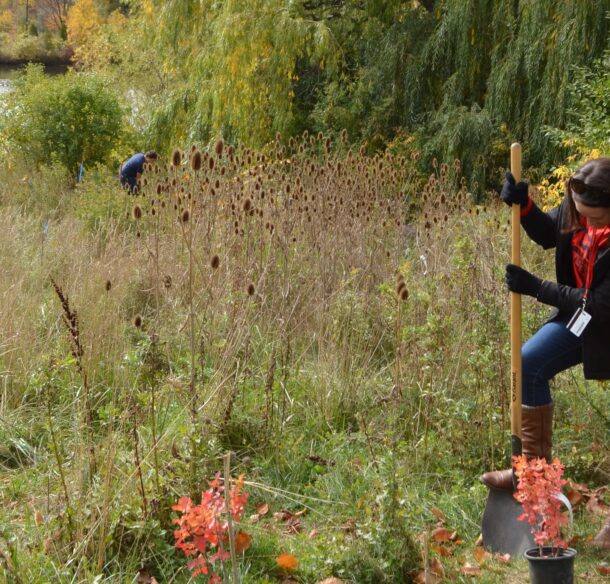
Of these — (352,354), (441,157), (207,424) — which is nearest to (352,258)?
(352,354)

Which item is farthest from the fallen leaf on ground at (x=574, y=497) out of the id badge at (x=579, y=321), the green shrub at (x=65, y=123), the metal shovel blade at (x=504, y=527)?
the green shrub at (x=65, y=123)

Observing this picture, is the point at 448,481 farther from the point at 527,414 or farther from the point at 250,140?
the point at 250,140

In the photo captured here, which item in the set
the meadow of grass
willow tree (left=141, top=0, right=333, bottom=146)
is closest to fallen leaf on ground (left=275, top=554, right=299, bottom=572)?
the meadow of grass

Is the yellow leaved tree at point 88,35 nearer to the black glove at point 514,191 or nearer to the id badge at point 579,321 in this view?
the black glove at point 514,191

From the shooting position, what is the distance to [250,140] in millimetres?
13102

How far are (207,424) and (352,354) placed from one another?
63.7 inches

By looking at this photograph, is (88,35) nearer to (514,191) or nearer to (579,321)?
(514,191)

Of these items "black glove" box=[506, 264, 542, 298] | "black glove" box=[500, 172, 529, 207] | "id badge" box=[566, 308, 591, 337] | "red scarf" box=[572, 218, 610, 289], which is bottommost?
"id badge" box=[566, 308, 591, 337]

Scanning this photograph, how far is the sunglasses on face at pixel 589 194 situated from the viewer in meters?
3.79

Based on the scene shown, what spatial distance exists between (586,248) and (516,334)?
0.45 meters

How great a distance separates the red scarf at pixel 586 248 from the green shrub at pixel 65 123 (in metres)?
12.9

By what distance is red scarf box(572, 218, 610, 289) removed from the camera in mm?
3889

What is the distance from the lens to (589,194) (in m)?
3.81

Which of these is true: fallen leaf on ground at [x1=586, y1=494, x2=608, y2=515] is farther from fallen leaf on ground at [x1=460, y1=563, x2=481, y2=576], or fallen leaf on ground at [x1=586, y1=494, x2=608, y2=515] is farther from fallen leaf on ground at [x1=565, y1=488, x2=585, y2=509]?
fallen leaf on ground at [x1=460, y1=563, x2=481, y2=576]
